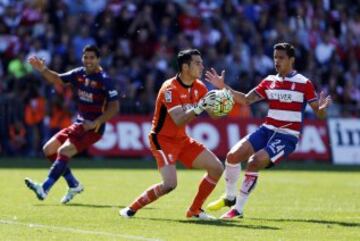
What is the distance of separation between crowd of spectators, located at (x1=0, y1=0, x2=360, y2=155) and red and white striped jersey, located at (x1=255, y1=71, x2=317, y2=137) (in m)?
13.5

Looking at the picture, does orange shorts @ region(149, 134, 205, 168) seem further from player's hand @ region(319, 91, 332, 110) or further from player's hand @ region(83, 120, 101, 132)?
player's hand @ region(83, 120, 101, 132)

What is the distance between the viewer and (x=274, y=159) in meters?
13.8

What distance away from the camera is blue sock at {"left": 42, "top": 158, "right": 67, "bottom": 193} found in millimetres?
15447

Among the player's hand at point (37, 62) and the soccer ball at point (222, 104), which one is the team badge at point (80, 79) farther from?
the soccer ball at point (222, 104)

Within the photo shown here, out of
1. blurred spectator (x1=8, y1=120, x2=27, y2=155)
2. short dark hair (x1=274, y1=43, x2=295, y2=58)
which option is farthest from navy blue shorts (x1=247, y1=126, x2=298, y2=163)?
blurred spectator (x1=8, y1=120, x2=27, y2=155)

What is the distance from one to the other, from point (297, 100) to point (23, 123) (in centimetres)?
1451

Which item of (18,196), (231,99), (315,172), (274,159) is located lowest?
(315,172)

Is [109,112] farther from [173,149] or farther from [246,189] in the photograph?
[246,189]

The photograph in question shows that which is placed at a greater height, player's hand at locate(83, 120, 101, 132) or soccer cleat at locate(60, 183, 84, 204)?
player's hand at locate(83, 120, 101, 132)

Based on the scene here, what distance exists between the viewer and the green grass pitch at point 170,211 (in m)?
11.8

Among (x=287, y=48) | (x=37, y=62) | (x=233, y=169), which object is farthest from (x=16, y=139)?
(x=287, y=48)

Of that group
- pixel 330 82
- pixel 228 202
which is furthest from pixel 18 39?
pixel 228 202

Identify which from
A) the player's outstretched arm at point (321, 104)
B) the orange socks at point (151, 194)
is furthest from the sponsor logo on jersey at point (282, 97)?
the orange socks at point (151, 194)

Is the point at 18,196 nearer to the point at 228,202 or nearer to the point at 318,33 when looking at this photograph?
the point at 228,202
